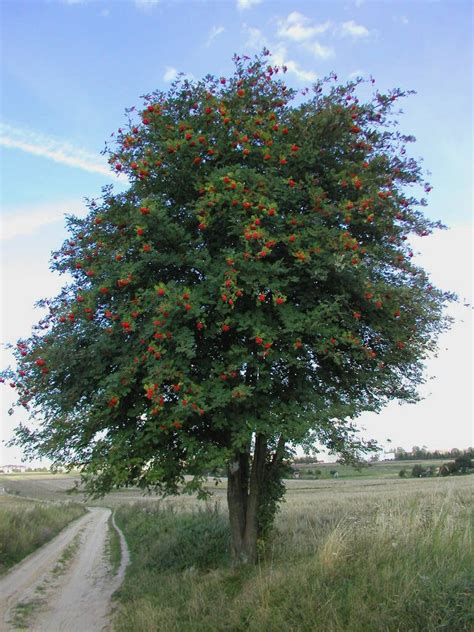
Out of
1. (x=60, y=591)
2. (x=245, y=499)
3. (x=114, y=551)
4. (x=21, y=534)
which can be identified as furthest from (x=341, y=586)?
(x=21, y=534)

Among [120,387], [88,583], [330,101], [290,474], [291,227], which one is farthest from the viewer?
[88,583]

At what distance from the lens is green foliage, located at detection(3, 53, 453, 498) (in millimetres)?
7371

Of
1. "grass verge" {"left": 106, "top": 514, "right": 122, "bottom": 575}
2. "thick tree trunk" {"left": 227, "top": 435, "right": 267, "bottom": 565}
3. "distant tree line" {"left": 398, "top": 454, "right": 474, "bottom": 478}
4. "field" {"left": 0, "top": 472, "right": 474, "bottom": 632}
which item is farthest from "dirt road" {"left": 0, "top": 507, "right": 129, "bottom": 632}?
"distant tree line" {"left": 398, "top": 454, "right": 474, "bottom": 478}

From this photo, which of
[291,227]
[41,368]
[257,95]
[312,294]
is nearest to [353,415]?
[312,294]

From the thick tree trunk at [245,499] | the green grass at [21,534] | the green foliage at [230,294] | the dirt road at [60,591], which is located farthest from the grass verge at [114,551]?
the green foliage at [230,294]

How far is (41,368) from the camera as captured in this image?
782 centimetres

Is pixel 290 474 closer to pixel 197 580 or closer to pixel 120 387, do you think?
pixel 197 580

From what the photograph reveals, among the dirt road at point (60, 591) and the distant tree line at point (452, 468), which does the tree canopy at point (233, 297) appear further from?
the distant tree line at point (452, 468)

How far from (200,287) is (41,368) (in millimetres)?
2578

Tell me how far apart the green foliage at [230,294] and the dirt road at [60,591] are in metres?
2.81

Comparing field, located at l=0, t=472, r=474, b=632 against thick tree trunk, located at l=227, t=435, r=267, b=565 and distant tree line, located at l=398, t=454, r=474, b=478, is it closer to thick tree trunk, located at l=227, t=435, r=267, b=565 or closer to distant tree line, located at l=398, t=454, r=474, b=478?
thick tree trunk, located at l=227, t=435, r=267, b=565

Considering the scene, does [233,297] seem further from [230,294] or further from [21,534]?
[21,534]

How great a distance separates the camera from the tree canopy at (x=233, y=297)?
24.2ft

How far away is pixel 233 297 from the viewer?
699cm
